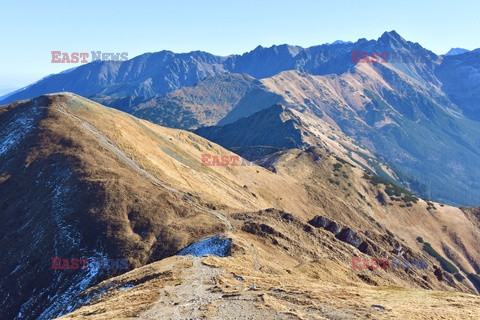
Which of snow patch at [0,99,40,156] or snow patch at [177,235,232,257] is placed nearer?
snow patch at [177,235,232,257]

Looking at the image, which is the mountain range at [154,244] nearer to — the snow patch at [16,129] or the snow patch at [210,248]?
the snow patch at [210,248]

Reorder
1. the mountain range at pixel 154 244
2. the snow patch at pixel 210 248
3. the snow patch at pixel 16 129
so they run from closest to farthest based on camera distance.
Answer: the mountain range at pixel 154 244 < the snow patch at pixel 210 248 < the snow patch at pixel 16 129

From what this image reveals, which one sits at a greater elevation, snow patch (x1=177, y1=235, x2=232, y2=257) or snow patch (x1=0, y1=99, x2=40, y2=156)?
snow patch (x1=0, y1=99, x2=40, y2=156)

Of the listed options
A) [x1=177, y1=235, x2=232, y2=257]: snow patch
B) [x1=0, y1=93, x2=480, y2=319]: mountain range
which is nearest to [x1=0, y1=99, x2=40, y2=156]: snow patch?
[x1=0, y1=93, x2=480, y2=319]: mountain range

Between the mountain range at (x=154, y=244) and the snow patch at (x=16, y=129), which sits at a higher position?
the snow patch at (x=16, y=129)

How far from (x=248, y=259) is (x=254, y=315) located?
24597 mm

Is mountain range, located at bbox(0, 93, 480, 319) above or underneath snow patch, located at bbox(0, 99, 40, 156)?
underneath

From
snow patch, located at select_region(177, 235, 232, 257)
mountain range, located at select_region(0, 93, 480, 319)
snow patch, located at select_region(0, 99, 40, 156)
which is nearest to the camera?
mountain range, located at select_region(0, 93, 480, 319)

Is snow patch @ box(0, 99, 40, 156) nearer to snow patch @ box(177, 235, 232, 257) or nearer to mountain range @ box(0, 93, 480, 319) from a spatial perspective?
mountain range @ box(0, 93, 480, 319)

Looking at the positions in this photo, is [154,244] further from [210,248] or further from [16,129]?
[16,129]

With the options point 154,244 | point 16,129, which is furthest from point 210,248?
point 16,129

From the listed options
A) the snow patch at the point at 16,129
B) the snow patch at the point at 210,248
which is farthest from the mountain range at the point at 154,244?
the snow patch at the point at 16,129

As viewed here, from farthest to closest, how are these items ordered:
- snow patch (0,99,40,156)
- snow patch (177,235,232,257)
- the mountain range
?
snow patch (0,99,40,156) < snow patch (177,235,232,257) < the mountain range

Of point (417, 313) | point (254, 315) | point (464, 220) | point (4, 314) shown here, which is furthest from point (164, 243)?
point (464, 220)
